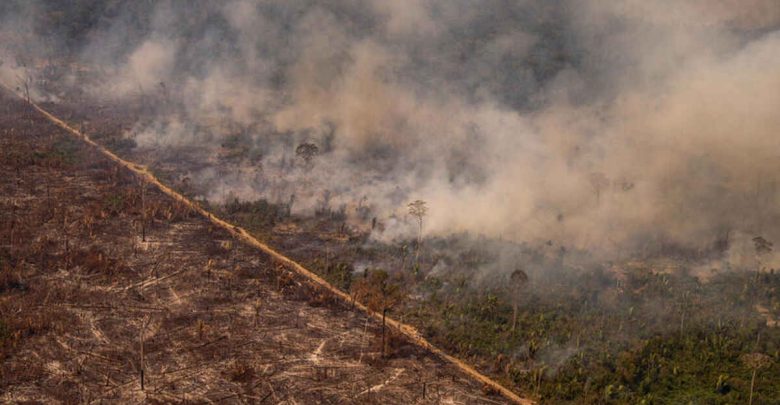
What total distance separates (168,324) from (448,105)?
127 feet

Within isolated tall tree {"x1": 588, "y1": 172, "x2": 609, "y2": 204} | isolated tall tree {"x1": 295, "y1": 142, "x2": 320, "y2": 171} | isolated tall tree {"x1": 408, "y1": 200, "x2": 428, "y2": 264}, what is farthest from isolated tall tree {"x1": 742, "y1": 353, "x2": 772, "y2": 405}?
isolated tall tree {"x1": 295, "y1": 142, "x2": 320, "y2": 171}

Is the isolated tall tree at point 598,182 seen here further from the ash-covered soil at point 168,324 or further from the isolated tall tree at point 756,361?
the ash-covered soil at point 168,324

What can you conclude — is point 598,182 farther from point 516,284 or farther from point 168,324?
point 168,324

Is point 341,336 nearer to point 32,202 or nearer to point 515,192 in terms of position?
point 515,192

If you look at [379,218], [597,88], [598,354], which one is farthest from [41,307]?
[597,88]

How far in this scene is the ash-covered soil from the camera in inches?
1037

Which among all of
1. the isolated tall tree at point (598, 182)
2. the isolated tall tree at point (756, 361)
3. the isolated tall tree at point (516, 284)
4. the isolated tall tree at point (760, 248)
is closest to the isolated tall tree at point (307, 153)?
the isolated tall tree at point (516, 284)

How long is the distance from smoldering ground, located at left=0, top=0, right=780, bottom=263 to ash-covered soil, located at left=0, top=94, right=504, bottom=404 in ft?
30.5

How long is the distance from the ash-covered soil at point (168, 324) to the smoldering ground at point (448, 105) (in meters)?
9.31

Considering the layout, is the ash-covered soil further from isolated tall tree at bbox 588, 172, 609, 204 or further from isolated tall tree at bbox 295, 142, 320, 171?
isolated tall tree at bbox 588, 172, 609, 204

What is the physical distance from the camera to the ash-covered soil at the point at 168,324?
86.4 ft

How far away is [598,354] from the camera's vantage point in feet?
99.1

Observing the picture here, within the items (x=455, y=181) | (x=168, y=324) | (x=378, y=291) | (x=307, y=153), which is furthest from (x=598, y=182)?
(x=168, y=324)

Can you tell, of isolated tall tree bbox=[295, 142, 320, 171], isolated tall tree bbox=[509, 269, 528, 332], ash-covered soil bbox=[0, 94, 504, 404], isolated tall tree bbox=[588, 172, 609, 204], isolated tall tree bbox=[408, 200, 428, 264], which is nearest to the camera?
ash-covered soil bbox=[0, 94, 504, 404]
